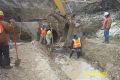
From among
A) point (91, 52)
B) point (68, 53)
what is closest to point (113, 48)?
point (91, 52)

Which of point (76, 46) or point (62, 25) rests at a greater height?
point (62, 25)

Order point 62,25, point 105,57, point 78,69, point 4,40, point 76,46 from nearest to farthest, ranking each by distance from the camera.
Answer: point 4,40, point 105,57, point 78,69, point 76,46, point 62,25

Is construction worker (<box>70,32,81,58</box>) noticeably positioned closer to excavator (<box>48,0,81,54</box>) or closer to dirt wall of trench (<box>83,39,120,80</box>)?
dirt wall of trench (<box>83,39,120,80</box>)

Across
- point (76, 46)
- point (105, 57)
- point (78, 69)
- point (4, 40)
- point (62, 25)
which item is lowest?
point (78, 69)

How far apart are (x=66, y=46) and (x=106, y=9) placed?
9.73 meters

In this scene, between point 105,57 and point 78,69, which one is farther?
point 78,69

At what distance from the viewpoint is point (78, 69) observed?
60.6 ft

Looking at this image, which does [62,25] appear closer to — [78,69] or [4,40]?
[78,69]

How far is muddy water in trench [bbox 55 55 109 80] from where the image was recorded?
1678cm

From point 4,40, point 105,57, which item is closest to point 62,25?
point 105,57

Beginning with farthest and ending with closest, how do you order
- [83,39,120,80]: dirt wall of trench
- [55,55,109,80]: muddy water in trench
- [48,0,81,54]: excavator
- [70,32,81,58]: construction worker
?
[48,0,81,54]: excavator
[70,32,81,58]: construction worker
[55,55,109,80]: muddy water in trench
[83,39,120,80]: dirt wall of trench

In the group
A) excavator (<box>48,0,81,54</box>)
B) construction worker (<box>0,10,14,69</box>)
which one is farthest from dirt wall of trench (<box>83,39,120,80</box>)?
construction worker (<box>0,10,14,69</box>)

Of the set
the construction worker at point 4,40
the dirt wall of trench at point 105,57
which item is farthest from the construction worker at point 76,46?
the construction worker at point 4,40

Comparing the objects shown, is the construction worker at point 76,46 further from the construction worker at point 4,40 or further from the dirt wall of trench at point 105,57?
the construction worker at point 4,40
